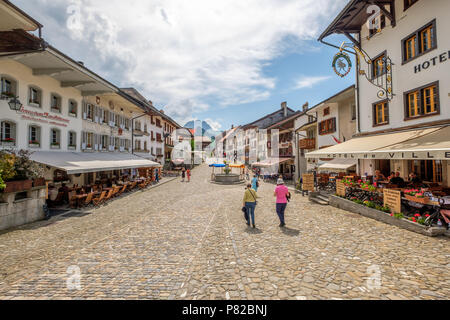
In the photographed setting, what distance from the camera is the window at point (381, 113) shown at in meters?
13.1

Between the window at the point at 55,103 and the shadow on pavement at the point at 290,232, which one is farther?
the window at the point at 55,103

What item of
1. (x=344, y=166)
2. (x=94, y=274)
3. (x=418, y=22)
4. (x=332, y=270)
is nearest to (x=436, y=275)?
(x=332, y=270)

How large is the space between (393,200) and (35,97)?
20289mm

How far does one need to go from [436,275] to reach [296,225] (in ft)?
14.4

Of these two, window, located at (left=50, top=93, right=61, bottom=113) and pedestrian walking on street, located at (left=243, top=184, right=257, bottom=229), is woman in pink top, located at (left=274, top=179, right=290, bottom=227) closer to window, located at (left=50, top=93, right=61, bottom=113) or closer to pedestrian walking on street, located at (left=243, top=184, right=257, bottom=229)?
pedestrian walking on street, located at (left=243, top=184, right=257, bottom=229)

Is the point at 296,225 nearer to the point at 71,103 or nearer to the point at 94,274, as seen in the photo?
the point at 94,274

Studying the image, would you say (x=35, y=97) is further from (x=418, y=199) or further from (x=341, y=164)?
(x=341, y=164)

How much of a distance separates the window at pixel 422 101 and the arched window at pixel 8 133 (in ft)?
70.1

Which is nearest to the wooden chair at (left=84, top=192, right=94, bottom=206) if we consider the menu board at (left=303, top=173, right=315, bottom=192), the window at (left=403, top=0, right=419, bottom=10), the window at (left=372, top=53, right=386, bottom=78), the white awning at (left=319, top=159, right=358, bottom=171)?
the menu board at (left=303, top=173, right=315, bottom=192)

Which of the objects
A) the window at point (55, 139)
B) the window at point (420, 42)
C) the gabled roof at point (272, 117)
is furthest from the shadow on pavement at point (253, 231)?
the gabled roof at point (272, 117)

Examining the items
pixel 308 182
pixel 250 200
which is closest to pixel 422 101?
pixel 308 182

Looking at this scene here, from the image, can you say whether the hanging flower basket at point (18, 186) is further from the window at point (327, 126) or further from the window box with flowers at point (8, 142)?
the window at point (327, 126)

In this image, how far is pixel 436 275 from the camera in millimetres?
4602

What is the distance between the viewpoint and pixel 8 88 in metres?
12.1
